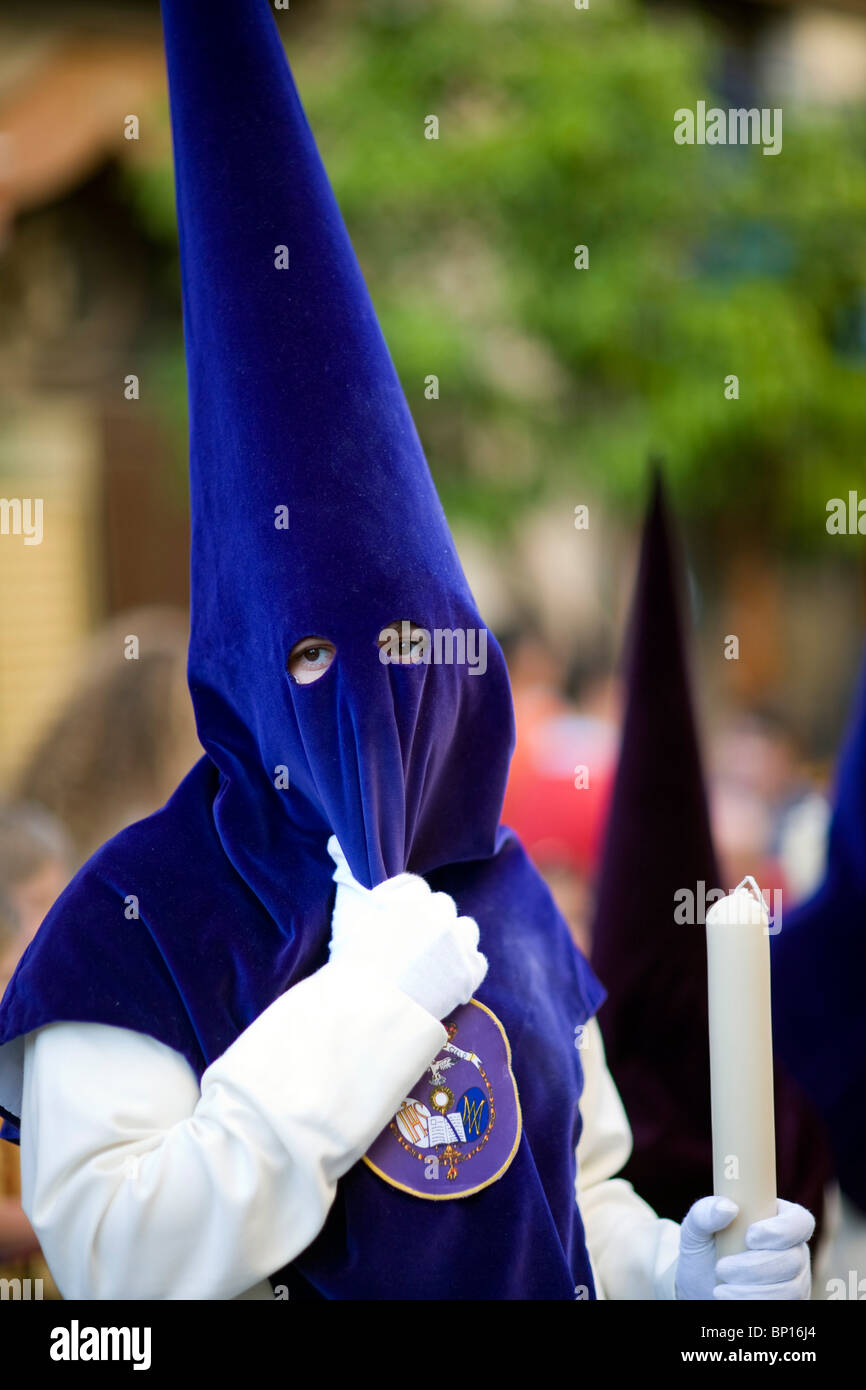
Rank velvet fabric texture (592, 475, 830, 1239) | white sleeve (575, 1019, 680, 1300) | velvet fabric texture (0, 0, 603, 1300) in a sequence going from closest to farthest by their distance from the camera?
velvet fabric texture (0, 0, 603, 1300)
white sleeve (575, 1019, 680, 1300)
velvet fabric texture (592, 475, 830, 1239)

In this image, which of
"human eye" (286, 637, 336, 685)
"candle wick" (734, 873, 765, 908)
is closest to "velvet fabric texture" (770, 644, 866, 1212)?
"candle wick" (734, 873, 765, 908)

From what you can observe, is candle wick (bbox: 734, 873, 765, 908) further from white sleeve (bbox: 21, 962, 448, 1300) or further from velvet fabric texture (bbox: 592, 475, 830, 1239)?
velvet fabric texture (bbox: 592, 475, 830, 1239)

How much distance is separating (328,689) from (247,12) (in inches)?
29.9

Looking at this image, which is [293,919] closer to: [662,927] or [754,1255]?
[754,1255]

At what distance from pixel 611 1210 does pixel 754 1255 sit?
320mm

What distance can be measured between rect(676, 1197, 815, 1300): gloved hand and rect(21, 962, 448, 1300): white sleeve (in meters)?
0.34

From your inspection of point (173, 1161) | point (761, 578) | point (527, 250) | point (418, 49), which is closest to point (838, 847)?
point (173, 1161)

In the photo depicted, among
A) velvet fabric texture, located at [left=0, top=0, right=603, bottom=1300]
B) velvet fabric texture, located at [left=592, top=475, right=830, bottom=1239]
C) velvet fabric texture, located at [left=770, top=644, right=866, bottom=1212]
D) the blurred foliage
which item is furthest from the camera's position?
the blurred foliage

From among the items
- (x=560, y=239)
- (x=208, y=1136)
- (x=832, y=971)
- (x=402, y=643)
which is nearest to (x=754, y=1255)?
(x=208, y=1136)

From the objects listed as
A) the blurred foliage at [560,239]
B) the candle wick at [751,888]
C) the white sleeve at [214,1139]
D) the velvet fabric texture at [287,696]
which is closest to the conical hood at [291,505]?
the velvet fabric texture at [287,696]

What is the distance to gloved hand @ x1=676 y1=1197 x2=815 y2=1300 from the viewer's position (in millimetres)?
1493

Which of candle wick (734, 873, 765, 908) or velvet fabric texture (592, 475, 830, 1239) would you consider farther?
velvet fabric texture (592, 475, 830, 1239)

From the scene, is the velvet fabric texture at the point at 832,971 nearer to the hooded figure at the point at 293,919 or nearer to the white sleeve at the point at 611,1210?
the white sleeve at the point at 611,1210

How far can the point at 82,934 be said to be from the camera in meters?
1.52
